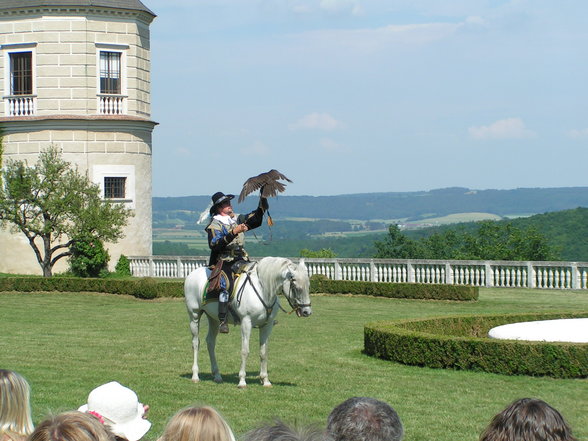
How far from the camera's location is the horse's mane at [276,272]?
53.0ft

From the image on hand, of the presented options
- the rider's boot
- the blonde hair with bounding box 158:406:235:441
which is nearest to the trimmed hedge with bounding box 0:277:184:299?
the rider's boot

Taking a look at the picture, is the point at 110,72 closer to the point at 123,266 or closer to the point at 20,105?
the point at 20,105

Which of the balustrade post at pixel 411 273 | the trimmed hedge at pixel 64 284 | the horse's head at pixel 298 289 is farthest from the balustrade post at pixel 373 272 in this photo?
the horse's head at pixel 298 289

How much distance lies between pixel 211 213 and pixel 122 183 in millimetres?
30632

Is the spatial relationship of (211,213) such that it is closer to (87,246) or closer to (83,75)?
(87,246)

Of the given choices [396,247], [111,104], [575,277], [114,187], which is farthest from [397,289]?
[396,247]

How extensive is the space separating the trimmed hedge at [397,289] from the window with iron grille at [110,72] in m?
15.6

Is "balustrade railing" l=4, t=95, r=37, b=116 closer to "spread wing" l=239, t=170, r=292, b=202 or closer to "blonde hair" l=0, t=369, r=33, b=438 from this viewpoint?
"spread wing" l=239, t=170, r=292, b=202

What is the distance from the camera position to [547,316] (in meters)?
24.4

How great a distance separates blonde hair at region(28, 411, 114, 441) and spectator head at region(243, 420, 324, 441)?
877mm

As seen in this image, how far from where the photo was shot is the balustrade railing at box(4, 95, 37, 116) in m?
46.2

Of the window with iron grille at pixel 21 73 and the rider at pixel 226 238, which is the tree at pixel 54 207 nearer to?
the window with iron grille at pixel 21 73

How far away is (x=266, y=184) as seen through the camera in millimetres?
16562

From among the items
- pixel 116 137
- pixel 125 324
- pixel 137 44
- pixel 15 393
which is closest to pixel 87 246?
pixel 116 137
